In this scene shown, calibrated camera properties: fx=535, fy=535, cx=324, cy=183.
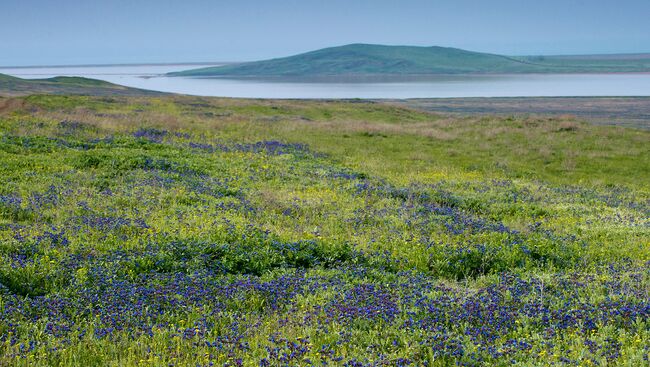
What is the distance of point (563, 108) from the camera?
97.1m

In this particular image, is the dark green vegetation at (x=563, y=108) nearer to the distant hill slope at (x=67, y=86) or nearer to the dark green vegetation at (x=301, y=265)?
the distant hill slope at (x=67, y=86)

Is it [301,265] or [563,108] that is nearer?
[301,265]

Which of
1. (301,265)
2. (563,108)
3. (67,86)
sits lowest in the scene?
(301,265)

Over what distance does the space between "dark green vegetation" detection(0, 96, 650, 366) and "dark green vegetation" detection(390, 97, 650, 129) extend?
203ft

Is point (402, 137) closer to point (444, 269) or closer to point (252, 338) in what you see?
point (444, 269)

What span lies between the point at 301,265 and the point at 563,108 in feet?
324

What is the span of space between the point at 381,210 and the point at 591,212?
6.84m

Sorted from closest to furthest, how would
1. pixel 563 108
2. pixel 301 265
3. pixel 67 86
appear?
pixel 301 265, pixel 563 108, pixel 67 86

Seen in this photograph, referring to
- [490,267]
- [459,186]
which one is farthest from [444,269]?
[459,186]

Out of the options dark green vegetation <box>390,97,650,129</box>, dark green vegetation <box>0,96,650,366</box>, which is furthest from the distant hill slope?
dark green vegetation <box>0,96,650,366</box>

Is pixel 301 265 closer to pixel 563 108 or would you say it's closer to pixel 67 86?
pixel 563 108

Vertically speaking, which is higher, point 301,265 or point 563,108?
point 563,108

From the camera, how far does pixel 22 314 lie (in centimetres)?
698

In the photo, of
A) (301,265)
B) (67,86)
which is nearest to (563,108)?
(67,86)
